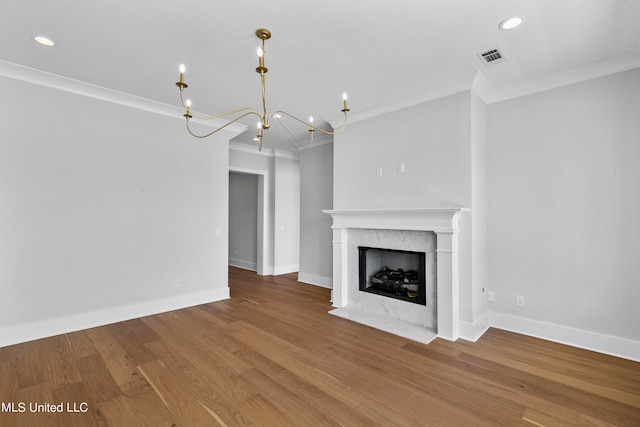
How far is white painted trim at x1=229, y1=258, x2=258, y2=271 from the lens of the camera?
711 centimetres

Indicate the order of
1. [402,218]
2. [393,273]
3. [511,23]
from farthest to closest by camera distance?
[393,273] < [402,218] < [511,23]

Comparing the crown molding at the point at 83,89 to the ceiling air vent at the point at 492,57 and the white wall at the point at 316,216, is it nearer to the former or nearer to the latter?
the white wall at the point at 316,216

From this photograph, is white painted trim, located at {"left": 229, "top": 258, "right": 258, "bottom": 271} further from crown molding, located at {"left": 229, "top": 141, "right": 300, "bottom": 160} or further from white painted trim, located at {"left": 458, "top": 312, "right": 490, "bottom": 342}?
white painted trim, located at {"left": 458, "top": 312, "right": 490, "bottom": 342}

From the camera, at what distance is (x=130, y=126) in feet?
12.4

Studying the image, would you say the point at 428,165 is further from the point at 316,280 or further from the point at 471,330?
the point at 316,280

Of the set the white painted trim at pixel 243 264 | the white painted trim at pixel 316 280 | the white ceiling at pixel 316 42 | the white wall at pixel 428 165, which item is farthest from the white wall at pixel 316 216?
the white ceiling at pixel 316 42

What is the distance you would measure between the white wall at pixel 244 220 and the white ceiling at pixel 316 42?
12.5ft

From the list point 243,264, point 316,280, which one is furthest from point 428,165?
point 243,264

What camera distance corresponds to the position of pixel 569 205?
3.07 m

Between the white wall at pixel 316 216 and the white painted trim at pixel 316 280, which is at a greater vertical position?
the white wall at pixel 316 216

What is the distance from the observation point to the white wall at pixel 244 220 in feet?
23.4

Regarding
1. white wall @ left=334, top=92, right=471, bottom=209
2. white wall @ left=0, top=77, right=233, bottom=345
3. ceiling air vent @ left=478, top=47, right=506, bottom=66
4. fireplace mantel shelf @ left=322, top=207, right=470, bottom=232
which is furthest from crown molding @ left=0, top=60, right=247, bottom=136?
ceiling air vent @ left=478, top=47, right=506, bottom=66

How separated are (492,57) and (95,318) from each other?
16.6 feet

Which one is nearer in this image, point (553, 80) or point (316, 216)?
point (553, 80)
